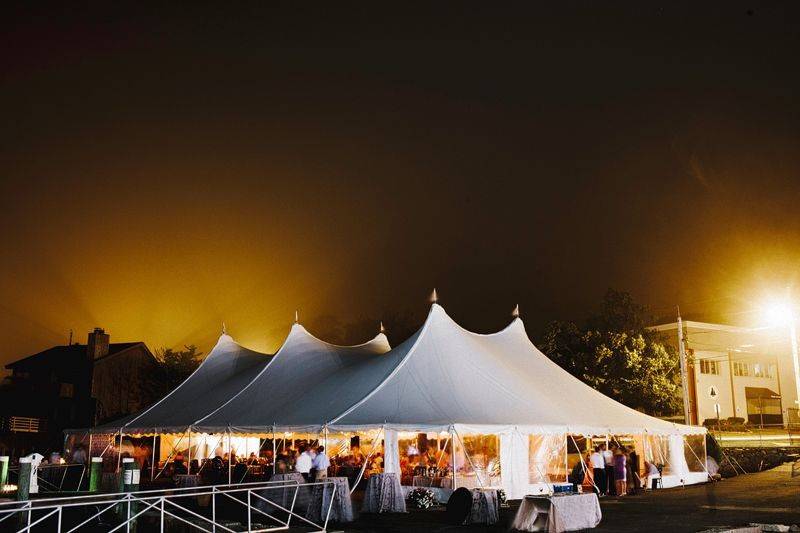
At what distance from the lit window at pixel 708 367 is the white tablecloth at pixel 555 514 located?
111ft

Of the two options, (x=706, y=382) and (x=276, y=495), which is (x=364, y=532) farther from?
(x=706, y=382)

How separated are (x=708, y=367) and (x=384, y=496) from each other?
34.2 metres

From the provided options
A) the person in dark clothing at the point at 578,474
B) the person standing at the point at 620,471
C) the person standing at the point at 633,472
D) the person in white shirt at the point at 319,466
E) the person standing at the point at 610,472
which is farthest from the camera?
the person standing at the point at 633,472

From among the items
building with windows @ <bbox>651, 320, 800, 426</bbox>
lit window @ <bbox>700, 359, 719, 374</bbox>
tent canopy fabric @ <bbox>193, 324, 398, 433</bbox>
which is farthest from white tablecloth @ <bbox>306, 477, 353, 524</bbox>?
lit window @ <bbox>700, 359, 719, 374</bbox>

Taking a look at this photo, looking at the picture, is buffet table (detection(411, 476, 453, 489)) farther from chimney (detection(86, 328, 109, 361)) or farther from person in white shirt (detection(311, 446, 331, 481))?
chimney (detection(86, 328, 109, 361))

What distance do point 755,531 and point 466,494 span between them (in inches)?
173

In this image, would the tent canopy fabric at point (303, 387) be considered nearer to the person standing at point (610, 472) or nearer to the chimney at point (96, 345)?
the person standing at point (610, 472)

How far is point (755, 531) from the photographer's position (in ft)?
36.5

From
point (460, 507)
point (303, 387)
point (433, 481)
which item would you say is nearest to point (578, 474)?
point (433, 481)

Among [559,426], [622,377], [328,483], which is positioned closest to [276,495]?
[328,483]

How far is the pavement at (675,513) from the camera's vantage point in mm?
12477

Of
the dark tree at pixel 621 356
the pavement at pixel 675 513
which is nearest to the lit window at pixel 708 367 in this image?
the dark tree at pixel 621 356

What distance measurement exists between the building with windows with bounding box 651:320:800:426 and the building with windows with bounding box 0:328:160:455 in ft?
95.0

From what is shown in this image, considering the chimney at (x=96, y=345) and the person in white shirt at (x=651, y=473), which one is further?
the chimney at (x=96, y=345)
